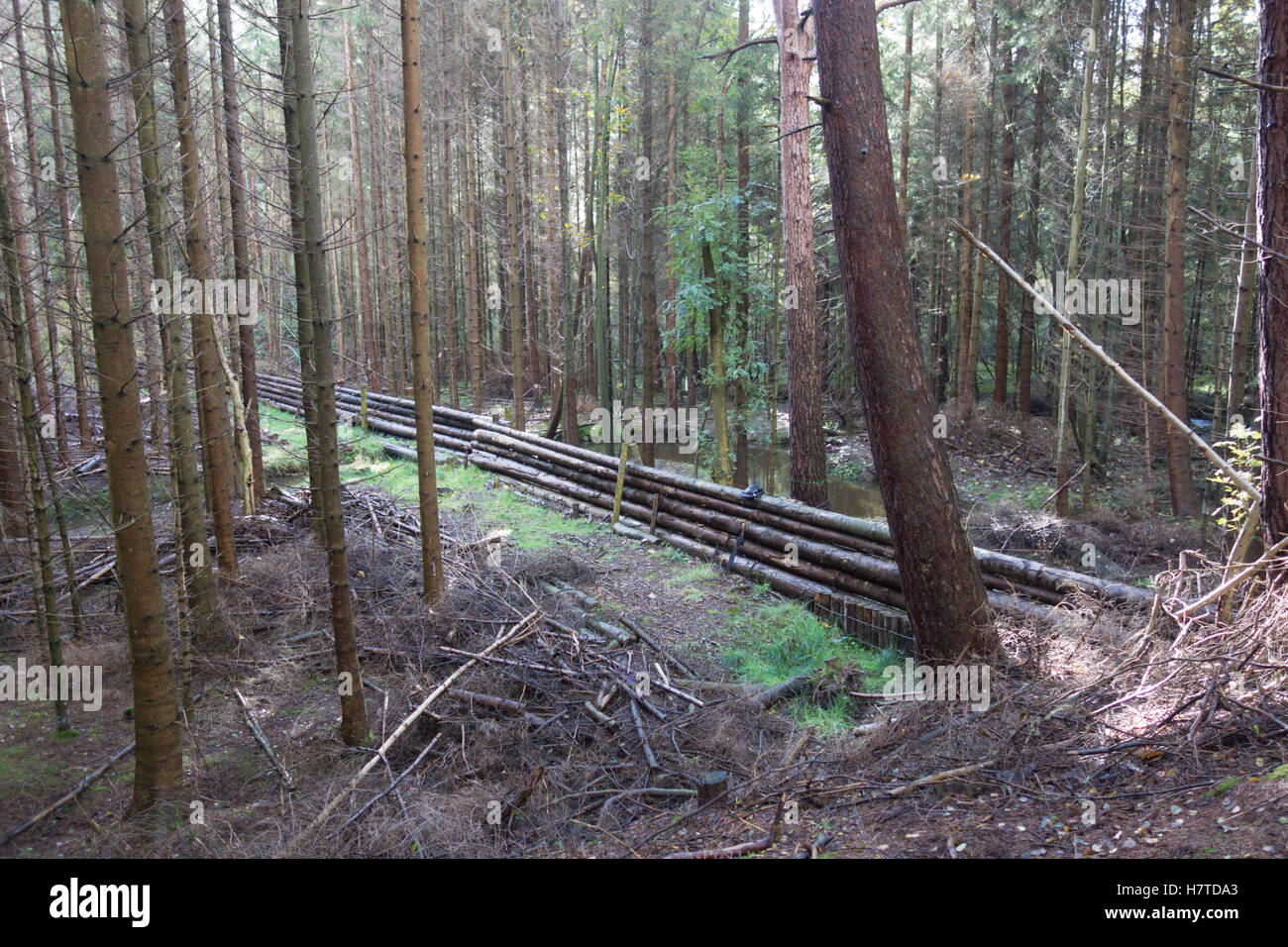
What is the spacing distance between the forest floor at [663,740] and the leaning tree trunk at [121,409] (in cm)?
47

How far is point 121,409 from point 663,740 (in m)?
3.89

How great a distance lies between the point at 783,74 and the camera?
30.3ft

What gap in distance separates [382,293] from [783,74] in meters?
16.8

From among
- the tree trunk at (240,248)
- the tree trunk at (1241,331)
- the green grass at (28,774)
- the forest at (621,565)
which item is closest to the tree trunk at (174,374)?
the forest at (621,565)

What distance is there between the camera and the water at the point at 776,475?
53.5 feet

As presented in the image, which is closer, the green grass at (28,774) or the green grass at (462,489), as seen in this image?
the green grass at (28,774)

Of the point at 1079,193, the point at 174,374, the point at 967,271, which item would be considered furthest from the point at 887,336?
the point at 967,271

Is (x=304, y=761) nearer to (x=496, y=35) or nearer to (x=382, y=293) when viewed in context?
(x=496, y=35)

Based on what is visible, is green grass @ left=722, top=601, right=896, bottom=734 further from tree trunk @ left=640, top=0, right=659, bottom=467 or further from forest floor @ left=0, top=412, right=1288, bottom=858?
tree trunk @ left=640, top=0, right=659, bottom=467

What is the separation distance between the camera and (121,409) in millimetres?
3939

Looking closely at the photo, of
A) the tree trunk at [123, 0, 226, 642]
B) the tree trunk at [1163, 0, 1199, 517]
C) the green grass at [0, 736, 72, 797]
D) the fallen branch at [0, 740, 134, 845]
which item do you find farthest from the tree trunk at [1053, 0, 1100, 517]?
the green grass at [0, 736, 72, 797]

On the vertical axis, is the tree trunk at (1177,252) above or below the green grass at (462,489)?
above

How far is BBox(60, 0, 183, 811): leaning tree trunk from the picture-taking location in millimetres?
3709

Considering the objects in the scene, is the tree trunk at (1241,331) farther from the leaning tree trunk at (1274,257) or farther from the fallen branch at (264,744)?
the fallen branch at (264,744)
